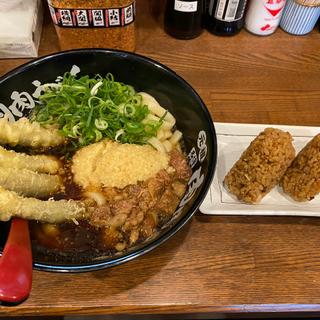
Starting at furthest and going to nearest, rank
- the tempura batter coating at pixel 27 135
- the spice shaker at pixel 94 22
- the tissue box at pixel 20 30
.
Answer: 1. the tissue box at pixel 20 30
2. the spice shaker at pixel 94 22
3. the tempura batter coating at pixel 27 135

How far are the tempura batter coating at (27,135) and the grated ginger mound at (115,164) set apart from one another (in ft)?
0.28

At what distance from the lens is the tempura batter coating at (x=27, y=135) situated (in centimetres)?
91

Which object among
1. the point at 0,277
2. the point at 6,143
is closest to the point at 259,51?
the point at 6,143

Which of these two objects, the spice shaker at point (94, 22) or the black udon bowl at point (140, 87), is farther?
the spice shaker at point (94, 22)

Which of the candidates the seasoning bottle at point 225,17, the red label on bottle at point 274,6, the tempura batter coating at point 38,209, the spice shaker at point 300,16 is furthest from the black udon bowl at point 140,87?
the spice shaker at point 300,16

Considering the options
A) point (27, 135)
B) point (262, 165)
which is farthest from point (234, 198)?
point (27, 135)

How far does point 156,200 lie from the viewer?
925 mm

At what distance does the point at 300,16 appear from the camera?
1.36 m

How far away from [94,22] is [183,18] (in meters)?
0.34

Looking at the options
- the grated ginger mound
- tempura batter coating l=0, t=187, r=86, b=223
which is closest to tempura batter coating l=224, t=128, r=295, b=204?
the grated ginger mound

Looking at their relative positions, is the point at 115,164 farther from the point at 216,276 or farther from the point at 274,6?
the point at 274,6

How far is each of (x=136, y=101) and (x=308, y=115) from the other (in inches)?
23.4

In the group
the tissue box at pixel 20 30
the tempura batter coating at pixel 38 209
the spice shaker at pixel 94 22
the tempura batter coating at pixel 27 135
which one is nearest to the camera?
the tempura batter coating at pixel 38 209

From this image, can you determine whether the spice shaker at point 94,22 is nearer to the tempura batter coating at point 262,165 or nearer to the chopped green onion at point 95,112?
the chopped green onion at point 95,112
